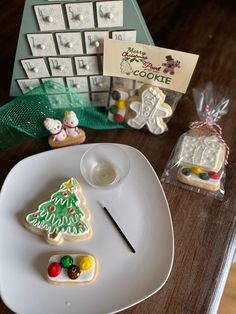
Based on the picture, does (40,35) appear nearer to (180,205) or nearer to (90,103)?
(90,103)

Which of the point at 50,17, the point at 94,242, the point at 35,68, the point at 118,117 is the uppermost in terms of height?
the point at 50,17

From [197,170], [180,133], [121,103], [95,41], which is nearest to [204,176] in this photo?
[197,170]

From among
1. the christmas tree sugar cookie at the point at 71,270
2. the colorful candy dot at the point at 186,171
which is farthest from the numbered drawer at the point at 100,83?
the christmas tree sugar cookie at the point at 71,270

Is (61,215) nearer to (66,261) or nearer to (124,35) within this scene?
(66,261)

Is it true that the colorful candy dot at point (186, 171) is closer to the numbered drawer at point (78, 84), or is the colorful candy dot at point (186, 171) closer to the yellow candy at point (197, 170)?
the yellow candy at point (197, 170)

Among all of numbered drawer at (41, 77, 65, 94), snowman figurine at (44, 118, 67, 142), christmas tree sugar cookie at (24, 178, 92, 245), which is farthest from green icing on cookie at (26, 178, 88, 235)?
numbered drawer at (41, 77, 65, 94)

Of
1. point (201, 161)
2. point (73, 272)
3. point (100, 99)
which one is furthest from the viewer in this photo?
point (100, 99)
